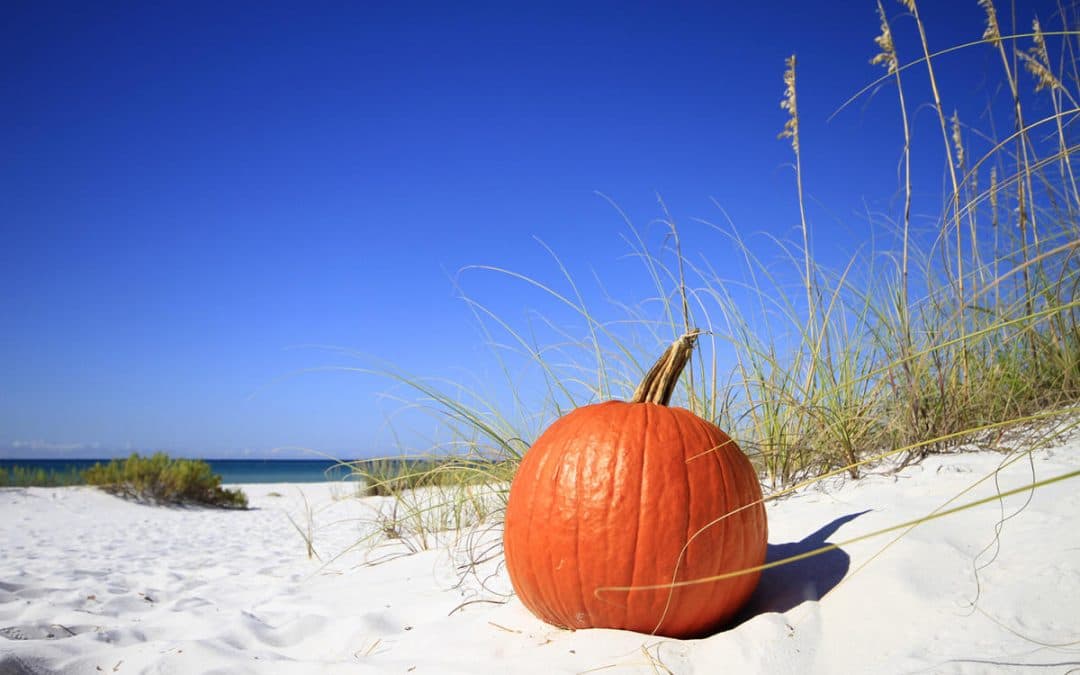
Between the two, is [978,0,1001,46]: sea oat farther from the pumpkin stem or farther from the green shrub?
the green shrub

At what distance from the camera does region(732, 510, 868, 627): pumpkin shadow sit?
1.82 m

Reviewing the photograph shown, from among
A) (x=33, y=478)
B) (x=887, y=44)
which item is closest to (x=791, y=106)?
(x=887, y=44)

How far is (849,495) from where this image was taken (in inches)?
101

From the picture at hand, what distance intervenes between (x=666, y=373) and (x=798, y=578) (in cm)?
74

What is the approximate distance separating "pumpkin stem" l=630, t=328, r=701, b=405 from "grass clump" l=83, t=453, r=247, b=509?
1068 cm

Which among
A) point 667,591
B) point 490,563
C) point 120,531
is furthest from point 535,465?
point 120,531

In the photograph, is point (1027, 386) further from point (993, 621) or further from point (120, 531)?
point (120, 531)

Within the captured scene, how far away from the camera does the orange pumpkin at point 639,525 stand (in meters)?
1.66

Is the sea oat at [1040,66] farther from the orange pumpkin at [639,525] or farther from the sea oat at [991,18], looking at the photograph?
the orange pumpkin at [639,525]

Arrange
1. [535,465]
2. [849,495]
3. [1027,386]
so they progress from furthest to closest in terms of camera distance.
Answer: [1027,386] < [849,495] < [535,465]

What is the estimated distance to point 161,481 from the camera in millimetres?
10461

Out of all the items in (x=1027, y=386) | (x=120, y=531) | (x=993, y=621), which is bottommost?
(x=120, y=531)

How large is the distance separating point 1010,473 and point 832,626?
43.8 inches

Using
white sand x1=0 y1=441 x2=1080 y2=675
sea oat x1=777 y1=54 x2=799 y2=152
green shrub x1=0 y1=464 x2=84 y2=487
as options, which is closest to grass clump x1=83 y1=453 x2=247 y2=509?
green shrub x1=0 y1=464 x2=84 y2=487
